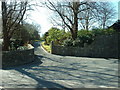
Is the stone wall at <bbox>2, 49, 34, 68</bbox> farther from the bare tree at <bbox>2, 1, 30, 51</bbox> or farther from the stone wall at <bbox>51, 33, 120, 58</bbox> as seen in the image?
the stone wall at <bbox>51, 33, 120, 58</bbox>

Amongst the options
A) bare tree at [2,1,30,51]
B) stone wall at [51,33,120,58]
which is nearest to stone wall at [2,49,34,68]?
bare tree at [2,1,30,51]

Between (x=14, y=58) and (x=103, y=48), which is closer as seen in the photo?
(x=14, y=58)

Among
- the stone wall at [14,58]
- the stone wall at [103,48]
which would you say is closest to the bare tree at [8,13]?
the stone wall at [14,58]

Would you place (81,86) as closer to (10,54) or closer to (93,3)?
(10,54)

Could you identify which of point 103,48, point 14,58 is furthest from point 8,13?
point 103,48

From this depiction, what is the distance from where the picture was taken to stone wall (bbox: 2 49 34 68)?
9805 millimetres

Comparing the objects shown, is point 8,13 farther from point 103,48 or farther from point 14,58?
point 103,48

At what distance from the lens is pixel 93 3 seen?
629 inches

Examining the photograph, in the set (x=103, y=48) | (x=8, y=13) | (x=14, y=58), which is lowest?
(x=14, y=58)

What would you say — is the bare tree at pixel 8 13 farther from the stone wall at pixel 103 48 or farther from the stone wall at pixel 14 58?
the stone wall at pixel 103 48

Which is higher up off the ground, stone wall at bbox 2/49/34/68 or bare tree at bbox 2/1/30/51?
bare tree at bbox 2/1/30/51

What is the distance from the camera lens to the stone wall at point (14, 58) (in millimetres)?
9805

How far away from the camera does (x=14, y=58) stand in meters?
10.0

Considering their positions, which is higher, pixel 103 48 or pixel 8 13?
pixel 8 13
